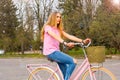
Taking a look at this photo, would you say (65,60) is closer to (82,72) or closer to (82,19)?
(82,72)

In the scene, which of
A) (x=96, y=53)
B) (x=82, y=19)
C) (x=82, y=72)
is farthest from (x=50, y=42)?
(x=82, y=19)

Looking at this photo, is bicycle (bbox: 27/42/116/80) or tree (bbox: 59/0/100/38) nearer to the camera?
bicycle (bbox: 27/42/116/80)

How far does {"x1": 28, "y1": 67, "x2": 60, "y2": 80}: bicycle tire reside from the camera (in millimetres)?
6562

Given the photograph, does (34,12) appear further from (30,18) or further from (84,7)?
(84,7)

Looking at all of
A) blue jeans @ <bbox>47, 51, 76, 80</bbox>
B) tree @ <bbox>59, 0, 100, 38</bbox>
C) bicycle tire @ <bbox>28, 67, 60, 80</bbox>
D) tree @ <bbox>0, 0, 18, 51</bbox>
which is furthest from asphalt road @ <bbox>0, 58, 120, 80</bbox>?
tree @ <bbox>0, 0, 18, 51</bbox>

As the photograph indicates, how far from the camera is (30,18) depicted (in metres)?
54.6

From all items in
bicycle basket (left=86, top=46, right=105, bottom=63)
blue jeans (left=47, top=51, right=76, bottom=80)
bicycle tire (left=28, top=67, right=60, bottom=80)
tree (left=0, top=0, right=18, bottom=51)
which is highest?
bicycle basket (left=86, top=46, right=105, bottom=63)

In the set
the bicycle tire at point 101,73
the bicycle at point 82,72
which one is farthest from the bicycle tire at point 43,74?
the bicycle tire at point 101,73

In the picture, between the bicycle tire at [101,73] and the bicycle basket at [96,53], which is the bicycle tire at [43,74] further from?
the bicycle basket at [96,53]

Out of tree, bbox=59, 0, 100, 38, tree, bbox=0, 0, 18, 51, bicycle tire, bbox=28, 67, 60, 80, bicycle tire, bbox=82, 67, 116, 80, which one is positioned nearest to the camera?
bicycle tire, bbox=82, 67, 116, 80

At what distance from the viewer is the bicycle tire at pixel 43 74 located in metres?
6.56

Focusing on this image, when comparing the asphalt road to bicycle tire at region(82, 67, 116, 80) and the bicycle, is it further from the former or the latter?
bicycle tire at region(82, 67, 116, 80)

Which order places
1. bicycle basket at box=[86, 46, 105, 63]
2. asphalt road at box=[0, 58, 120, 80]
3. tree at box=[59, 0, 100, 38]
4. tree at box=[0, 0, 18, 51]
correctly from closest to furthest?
bicycle basket at box=[86, 46, 105, 63] → asphalt road at box=[0, 58, 120, 80] → tree at box=[59, 0, 100, 38] → tree at box=[0, 0, 18, 51]

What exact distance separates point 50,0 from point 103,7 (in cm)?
1646
